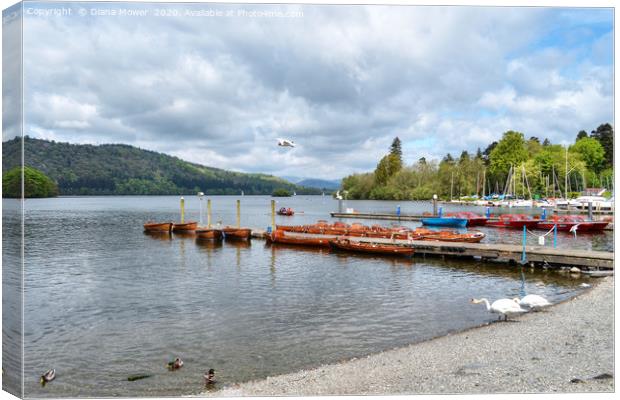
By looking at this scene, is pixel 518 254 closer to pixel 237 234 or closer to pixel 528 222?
pixel 237 234

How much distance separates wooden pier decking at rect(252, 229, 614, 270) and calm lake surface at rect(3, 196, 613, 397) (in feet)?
2.55

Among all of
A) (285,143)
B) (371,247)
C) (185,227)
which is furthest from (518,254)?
(185,227)

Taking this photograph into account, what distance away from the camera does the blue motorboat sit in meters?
47.5

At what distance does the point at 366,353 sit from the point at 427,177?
3283 inches

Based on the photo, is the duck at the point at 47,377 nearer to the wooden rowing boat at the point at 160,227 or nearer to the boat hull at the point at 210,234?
the boat hull at the point at 210,234

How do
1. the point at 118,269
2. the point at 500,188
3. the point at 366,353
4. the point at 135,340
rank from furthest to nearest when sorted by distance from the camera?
the point at 500,188 → the point at 118,269 → the point at 135,340 → the point at 366,353

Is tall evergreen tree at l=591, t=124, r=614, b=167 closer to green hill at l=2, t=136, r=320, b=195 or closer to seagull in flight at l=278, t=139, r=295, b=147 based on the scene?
seagull in flight at l=278, t=139, r=295, b=147

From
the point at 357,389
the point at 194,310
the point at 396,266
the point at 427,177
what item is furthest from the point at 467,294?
the point at 427,177

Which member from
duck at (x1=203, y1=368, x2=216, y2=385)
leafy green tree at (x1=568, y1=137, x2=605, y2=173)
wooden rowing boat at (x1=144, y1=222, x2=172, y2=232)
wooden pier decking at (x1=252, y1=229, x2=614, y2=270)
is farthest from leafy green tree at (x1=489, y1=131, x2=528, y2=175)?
duck at (x1=203, y1=368, x2=216, y2=385)

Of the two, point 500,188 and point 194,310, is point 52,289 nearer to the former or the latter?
point 194,310

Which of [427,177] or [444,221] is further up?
[427,177]

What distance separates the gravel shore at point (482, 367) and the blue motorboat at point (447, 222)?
3542cm

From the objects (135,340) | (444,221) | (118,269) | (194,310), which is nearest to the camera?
(135,340)

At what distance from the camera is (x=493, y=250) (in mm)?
25500
